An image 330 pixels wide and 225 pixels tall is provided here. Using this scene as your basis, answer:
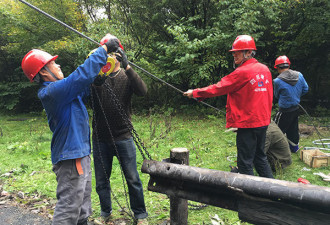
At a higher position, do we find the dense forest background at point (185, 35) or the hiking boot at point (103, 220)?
the dense forest background at point (185, 35)

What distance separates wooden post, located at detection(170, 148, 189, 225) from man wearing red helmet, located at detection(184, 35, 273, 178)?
131cm

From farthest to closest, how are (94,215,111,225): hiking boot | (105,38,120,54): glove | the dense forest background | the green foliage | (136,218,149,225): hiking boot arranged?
the green foliage
the dense forest background
(94,215,111,225): hiking boot
(136,218,149,225): hiking boot
(105,38,120,54): glove

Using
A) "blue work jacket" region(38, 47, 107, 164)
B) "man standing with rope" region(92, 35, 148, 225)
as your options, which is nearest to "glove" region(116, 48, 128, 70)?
"man standing with rope" region(92, 35, 148, 225)

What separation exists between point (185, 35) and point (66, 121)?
8.51m

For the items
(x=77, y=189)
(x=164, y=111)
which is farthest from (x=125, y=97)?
(x=164, y=111)

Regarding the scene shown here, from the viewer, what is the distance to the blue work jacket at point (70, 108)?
2.35 meters

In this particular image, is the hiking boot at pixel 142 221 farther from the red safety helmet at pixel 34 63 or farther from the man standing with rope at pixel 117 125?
the red safety helmet at pixel 34 63

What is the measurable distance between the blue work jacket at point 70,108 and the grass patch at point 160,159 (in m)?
1.62

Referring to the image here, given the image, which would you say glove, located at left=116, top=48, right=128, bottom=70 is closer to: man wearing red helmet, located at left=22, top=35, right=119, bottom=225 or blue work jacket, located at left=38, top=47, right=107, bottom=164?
man wearing red helmet, located at left=22, top=35, right=119, bottom=225

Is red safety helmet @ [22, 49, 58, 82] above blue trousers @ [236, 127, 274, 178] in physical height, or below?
above

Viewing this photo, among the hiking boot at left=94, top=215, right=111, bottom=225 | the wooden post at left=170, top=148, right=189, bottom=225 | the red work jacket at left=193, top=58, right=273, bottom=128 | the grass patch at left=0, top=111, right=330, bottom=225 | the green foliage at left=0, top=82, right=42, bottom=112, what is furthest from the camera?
the green foliage at left=0, top=82, right=42, bottom=112

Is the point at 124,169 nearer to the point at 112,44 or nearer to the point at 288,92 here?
the point at 112,44

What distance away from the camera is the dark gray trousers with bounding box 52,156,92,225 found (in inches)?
96.9

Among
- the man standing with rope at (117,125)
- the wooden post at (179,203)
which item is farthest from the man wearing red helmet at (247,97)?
the wooden post at (179,203)
